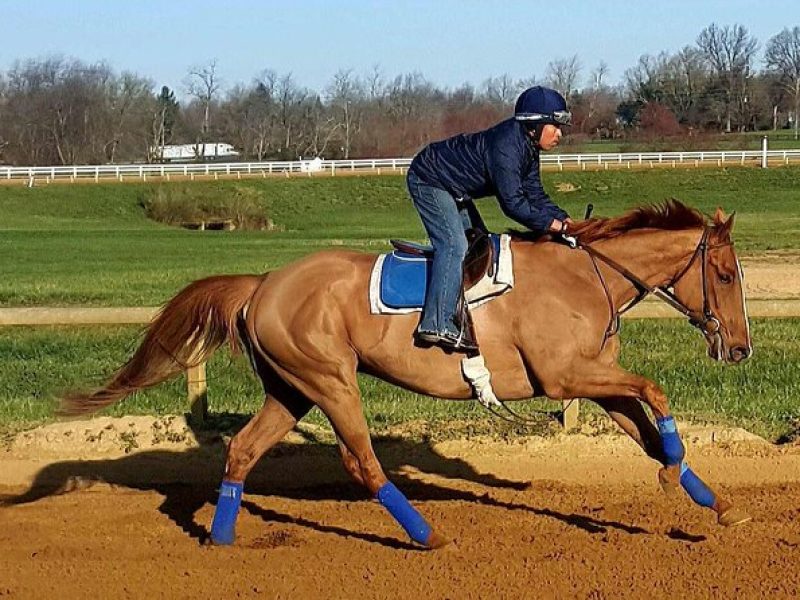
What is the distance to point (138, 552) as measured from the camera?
6.50 meters

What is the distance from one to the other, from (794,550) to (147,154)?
339ft

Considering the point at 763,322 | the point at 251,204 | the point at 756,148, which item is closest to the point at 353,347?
the point at 763,322

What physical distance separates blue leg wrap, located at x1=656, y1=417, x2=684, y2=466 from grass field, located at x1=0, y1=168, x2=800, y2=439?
3.24 meters

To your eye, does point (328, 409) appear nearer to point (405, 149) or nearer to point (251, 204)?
point (251, 204)

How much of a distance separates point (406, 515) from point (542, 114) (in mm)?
2201

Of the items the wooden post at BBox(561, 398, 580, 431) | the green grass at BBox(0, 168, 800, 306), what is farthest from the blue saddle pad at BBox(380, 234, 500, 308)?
the green grass at BBox(0, 168, 800, 306)

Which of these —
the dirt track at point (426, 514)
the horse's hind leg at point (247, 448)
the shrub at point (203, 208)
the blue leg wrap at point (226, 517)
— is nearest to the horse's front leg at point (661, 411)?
the dirt track at point (426, 514)

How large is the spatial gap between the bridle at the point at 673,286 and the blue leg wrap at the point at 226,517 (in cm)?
219

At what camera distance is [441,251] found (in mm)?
6543

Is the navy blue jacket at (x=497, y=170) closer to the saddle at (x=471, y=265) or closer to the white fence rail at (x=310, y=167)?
the saddle at (x=471, y=265)

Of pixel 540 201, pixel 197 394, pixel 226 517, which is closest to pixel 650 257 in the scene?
pixel 540 201

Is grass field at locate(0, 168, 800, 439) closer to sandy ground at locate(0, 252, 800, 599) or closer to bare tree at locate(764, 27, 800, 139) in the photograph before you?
sandy ground at locate(0, 252, 800, 599)

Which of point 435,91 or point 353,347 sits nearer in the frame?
point 353,347

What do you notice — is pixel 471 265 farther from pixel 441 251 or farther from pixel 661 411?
pixel 661 411
